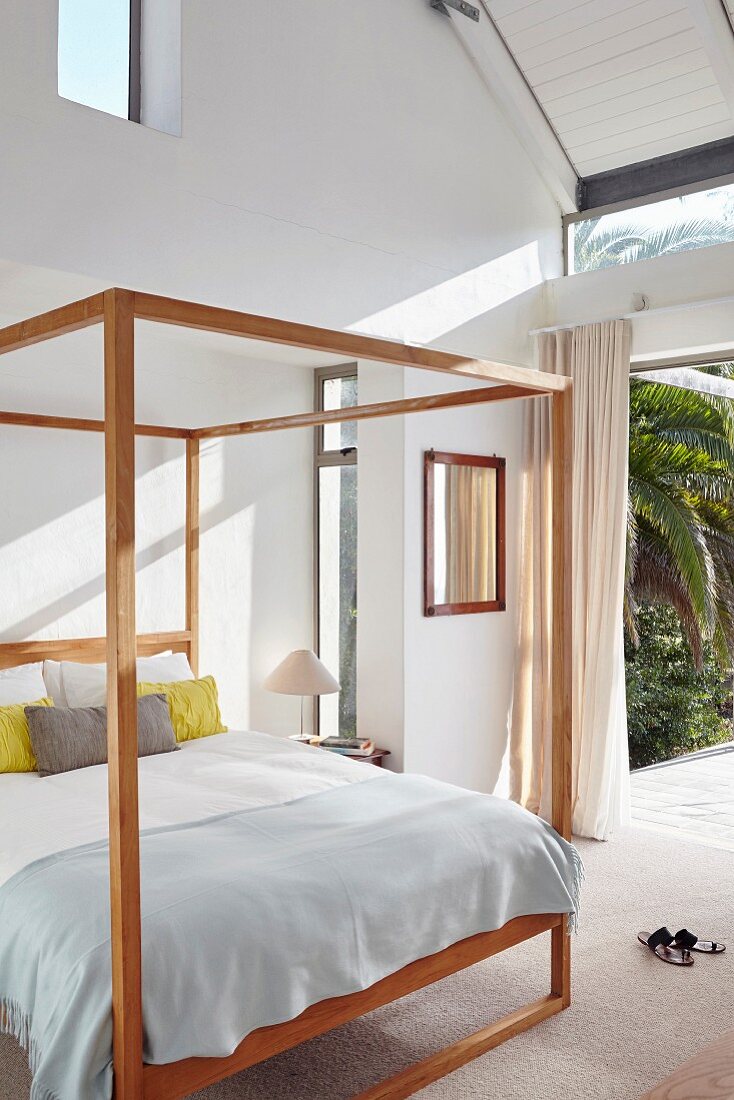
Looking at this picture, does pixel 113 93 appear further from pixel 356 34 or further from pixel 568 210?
pixel 568 210

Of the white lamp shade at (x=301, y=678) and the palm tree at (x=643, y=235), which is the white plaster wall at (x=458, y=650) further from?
the palm tree at (x=643, y=235)

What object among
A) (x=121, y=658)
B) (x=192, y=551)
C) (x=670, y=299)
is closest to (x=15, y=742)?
(x=192, y=551)

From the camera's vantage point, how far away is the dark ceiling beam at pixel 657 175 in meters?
4.94

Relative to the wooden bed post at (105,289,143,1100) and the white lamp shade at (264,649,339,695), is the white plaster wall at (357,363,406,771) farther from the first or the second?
the wooden bed post at (105,289,143,1100)

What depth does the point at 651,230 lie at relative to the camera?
→ 5.12m

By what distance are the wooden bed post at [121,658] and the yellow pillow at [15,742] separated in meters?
1.63

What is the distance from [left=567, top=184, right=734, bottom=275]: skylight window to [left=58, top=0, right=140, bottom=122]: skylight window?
260 centimetres

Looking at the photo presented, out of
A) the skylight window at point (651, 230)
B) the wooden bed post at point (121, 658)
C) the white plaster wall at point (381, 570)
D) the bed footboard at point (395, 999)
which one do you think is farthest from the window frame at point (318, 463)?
the wooden bed post at point (121, 658)

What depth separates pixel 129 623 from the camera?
2.23 meters

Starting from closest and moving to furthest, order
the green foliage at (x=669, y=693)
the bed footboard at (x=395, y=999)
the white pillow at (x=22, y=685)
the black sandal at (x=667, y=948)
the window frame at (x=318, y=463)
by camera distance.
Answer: the bed footboard at (x=395, y=999) → the black sandal at (x=667, y=948) → the white pillow at (x=22, y=685) → the window frame at (x=318, y=463) → the green foliage at (x=669, y=693)

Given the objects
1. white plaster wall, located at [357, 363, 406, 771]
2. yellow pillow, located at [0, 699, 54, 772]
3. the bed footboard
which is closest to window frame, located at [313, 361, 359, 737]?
white plaster wall, located at [357, 363, 406, 771]

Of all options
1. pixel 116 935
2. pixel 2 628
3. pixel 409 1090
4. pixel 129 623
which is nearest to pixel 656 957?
pixel 409 1090

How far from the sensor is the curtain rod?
15.2ft

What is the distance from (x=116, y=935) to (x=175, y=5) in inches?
133
